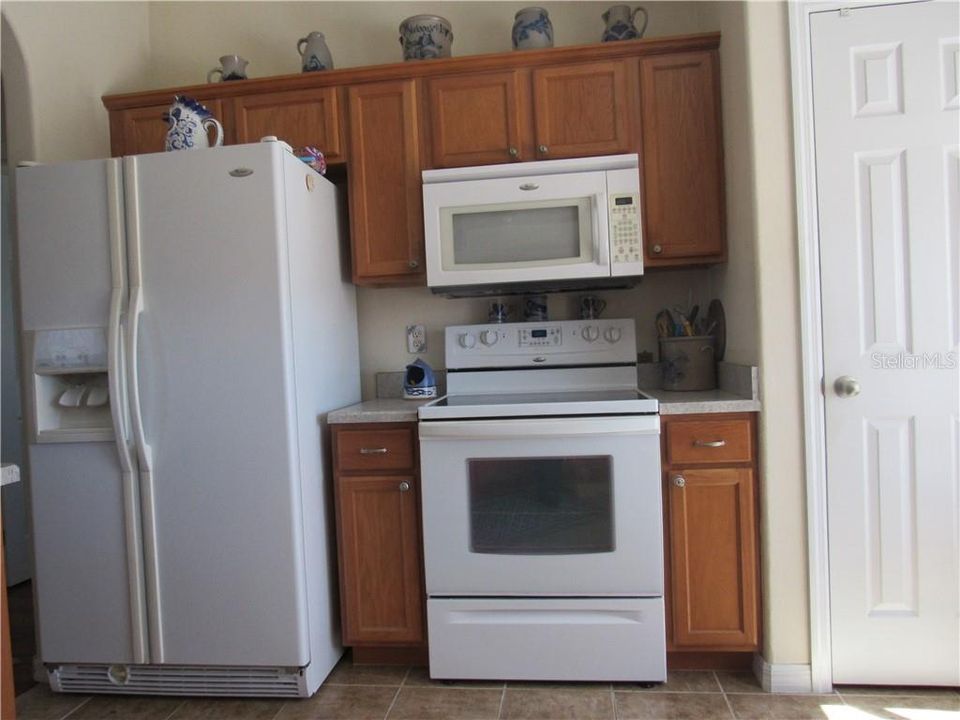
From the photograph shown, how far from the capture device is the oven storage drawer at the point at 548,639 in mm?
1826

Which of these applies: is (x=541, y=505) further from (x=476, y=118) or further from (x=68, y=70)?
(x=68, y=70)

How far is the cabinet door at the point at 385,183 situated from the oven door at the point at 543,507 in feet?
2.36

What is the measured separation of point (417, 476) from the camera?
196cm

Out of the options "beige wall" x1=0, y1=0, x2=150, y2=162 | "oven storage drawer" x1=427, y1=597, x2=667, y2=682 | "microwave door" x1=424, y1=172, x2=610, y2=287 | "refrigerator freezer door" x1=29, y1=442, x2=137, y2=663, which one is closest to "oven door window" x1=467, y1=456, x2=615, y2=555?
"oven storage drawer" x1=427, y1=597, x2=667, y2=682

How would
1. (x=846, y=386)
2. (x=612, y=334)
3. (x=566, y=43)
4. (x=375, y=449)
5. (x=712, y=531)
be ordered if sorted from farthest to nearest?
(x=566, y=43), (x=612, y=334), (x=375, y=449), (x=712, y=531), (x=846, y=386)

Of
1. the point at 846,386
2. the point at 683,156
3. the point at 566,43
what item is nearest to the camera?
the point at 846,386

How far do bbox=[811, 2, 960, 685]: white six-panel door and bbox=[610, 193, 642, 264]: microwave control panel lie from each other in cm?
55

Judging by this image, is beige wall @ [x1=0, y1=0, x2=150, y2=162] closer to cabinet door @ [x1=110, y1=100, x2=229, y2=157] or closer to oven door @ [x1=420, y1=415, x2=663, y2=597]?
cabinet door @ [x1=110, y1=100, x2=229, y2=157]

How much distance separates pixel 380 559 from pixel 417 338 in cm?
94

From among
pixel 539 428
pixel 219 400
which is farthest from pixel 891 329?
pixel 219 400

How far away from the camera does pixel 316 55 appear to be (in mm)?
2295

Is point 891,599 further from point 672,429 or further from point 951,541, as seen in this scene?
point 672,429

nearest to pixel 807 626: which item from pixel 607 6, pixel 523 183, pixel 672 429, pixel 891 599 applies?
pixel 891 599

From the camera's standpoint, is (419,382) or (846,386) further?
(419,382)
